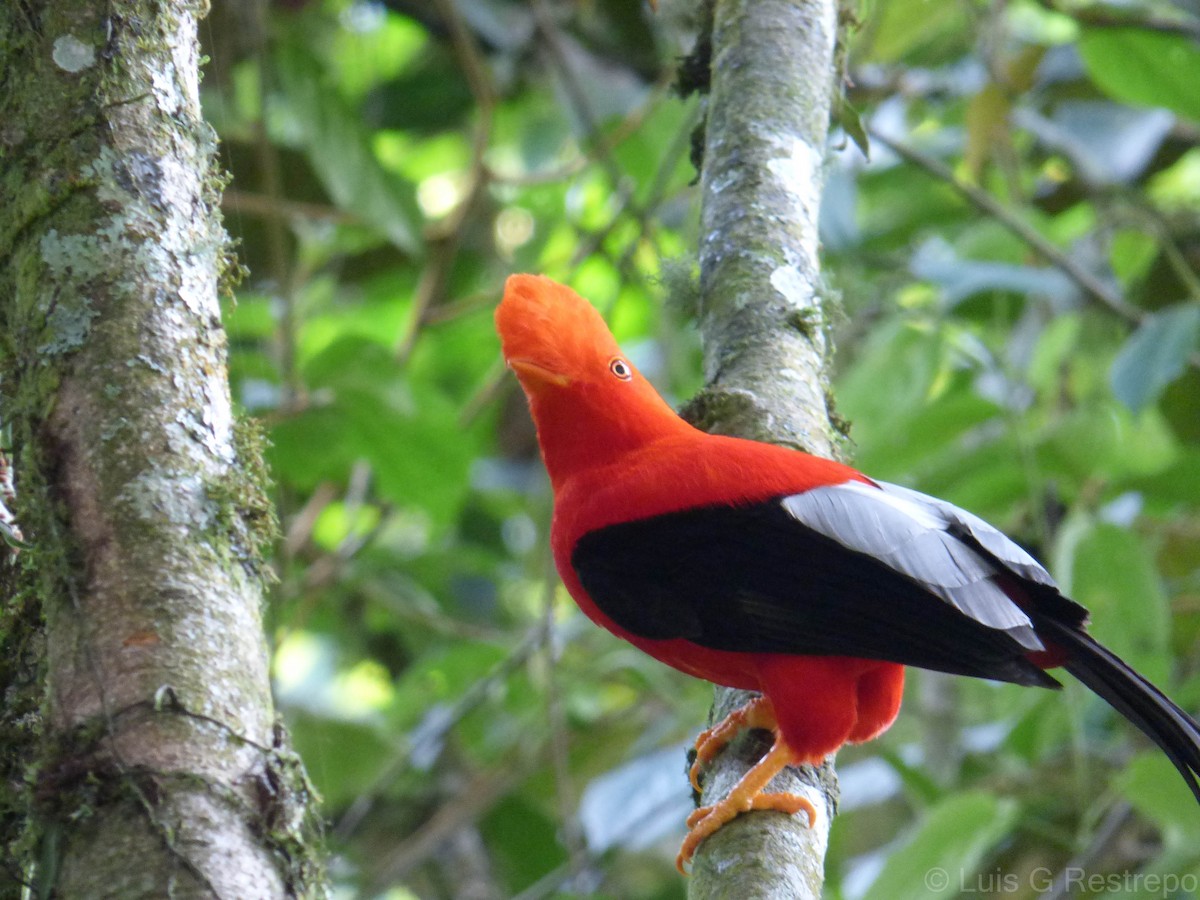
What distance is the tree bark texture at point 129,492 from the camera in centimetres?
114

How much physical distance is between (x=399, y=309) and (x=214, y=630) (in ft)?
13.7

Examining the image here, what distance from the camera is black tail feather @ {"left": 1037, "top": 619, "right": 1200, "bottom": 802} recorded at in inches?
73.8

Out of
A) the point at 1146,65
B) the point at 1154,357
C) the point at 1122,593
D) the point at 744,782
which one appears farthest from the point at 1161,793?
the point at 1146,65

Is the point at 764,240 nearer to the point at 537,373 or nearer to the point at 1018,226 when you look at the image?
the point at 537,373

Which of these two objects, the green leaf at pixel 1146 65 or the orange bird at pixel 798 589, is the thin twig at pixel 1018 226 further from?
the orange bird at pixel 798 589

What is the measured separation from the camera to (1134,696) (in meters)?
1.89

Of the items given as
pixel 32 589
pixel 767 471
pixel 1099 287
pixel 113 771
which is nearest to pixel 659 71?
pixel 1099 287

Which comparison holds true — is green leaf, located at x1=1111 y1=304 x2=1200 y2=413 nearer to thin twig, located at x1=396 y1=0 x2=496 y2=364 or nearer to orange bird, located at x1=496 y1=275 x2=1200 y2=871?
orange bird, located at x1=496 y1=275 x2=1200 y2=871

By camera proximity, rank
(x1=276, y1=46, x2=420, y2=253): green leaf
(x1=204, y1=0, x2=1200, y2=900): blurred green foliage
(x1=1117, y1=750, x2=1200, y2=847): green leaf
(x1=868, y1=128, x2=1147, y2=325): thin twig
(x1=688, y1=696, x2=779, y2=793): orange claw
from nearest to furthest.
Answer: (x1=688, y1=696, x2=779, y2=793): orange claw
(x1=1117, y1=750, x2=1200, y2=847): green leaf
(x1=204, y1=0, x2=1200, y2=900): blurred green foliage
(x1=868, y1=128, x2=1147, y2=325): thin twig
(x1=276, y1=46, x2=420, y2=253): green leaf

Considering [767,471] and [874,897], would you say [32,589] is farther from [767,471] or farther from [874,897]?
[874,897]

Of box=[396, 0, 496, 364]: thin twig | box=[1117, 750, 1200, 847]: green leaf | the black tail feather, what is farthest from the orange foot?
box=[396, 0, 496, 364]: thin twig

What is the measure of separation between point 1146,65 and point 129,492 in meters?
3.18

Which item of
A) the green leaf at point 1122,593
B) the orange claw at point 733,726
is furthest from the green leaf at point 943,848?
the orange claw at point 733,726

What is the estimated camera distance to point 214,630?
125 centimetres
